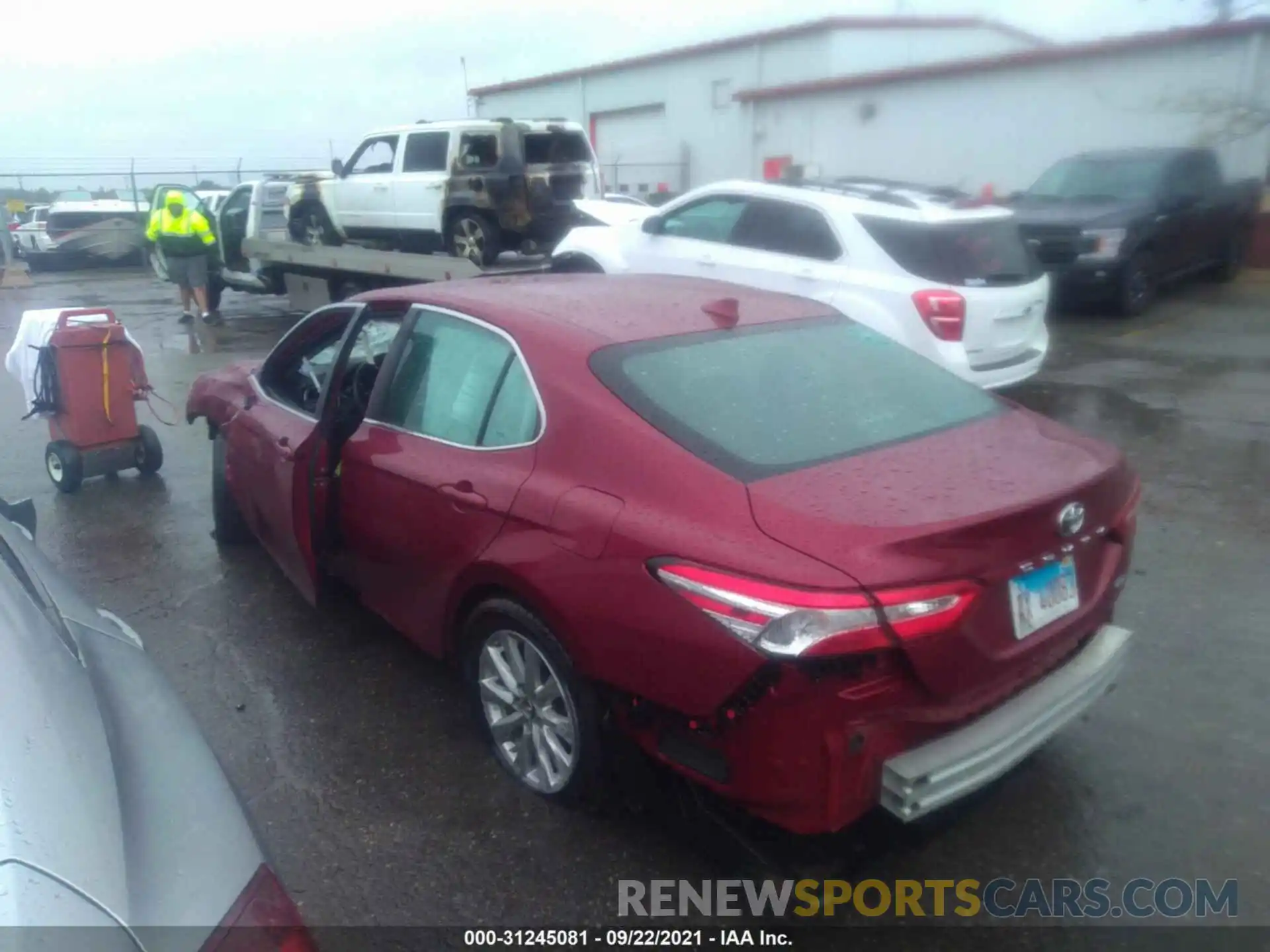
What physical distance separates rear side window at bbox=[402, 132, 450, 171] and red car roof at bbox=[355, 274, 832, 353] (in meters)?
8.14

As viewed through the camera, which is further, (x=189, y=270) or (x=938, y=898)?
(x=189, y=270)

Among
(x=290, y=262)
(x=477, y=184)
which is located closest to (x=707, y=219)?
(x=477, y=184)

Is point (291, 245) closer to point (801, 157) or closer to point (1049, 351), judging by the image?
point (1049, 351)

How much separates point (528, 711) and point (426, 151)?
33.4 ft

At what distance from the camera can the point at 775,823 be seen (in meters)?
2.59

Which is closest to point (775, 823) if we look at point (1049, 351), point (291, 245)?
point (1049, 351)

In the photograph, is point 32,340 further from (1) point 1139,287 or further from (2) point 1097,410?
(1) point 1139,287

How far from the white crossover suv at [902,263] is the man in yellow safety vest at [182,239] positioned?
7635mm

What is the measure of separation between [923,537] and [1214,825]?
1.58 m

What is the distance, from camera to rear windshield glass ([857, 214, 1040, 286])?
6.97m

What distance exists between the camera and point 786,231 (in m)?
7.77

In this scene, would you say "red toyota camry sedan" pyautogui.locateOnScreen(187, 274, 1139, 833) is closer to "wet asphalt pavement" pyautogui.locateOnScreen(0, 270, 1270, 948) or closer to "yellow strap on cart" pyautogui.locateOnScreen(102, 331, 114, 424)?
"wet asphalt pavement" pyautogui.locateOnScreen(0, 270, 1270, 948)

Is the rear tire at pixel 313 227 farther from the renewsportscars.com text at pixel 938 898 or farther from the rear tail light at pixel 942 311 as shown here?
the renewsportscars.com text at pixel 938 898

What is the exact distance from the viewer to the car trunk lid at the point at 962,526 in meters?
2.43
